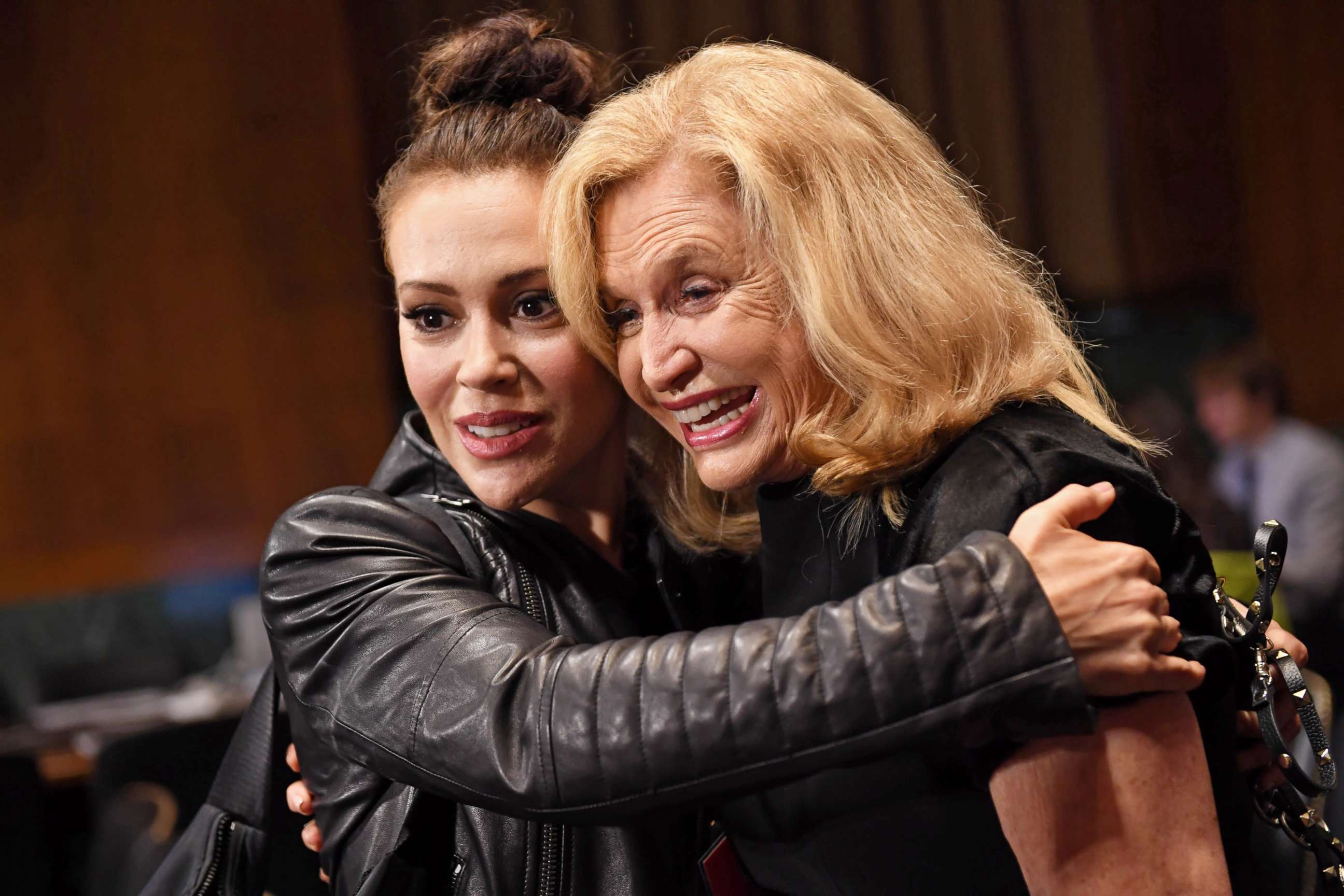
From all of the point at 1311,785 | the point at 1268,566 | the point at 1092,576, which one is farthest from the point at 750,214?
the point at 1311,785

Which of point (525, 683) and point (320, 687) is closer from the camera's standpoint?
point (525, 683)

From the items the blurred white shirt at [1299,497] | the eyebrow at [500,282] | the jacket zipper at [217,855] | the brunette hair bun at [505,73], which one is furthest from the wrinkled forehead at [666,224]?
the blurred white shirt at [1299,497]

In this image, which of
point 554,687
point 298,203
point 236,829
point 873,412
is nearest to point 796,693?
point 554,687

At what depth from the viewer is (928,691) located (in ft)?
3.67

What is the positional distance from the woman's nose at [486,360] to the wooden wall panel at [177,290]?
4.44 m

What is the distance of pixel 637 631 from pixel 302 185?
475 centimetres

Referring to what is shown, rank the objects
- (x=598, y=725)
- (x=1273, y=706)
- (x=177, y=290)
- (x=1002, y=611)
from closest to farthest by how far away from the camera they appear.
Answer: (x=1002, y=611)
(x=598, y=725)
(x=1273, y=706)
(x=177, y=290)

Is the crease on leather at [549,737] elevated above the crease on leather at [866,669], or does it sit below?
below

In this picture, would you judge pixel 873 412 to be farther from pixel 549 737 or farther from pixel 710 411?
pixel 549 737

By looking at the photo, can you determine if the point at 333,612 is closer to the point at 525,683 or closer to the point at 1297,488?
the point at 525,683

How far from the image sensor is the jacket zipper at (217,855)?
165 centimetres

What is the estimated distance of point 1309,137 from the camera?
582 cm

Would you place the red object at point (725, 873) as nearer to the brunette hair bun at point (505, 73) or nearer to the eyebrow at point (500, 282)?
the eyebrow at point (500, 282)

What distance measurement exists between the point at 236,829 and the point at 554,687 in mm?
685
